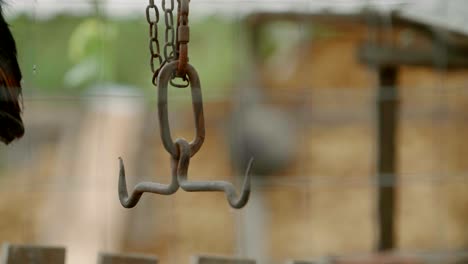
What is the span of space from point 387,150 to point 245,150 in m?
2.09

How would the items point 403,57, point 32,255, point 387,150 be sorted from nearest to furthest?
point 32,255 < point 403,57 < point 387,150

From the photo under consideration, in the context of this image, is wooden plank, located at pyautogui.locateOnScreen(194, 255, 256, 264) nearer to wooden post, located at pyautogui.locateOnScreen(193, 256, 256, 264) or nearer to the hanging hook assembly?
wooden post, located at pyautogui.locateOnScreen(193, 256, 256, 264)

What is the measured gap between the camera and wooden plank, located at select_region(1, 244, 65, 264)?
7.87 ft

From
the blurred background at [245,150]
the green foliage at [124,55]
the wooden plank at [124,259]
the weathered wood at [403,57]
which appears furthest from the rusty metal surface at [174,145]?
the blurred background at [245,150]

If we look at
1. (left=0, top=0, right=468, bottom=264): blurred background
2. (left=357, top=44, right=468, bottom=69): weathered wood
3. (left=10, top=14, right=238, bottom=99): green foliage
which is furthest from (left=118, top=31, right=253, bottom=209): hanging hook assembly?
(left=0, top=0, right=468, bottom=264): blurred background

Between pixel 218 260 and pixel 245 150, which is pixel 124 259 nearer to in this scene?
pixel 218 260

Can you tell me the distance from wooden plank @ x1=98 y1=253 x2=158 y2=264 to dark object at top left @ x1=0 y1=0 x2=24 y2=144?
0.32 m

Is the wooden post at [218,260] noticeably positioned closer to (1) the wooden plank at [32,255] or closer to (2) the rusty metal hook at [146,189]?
(1) the wooden plank at [32,255]

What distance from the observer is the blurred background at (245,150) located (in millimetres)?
6262

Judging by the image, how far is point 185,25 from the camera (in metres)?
1.76

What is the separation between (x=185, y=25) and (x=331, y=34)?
23.9 ft

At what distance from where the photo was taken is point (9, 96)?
248 cm

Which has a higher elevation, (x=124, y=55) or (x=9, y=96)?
(x=124, y=55)

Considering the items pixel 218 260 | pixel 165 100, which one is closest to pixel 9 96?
pixel 218 260
